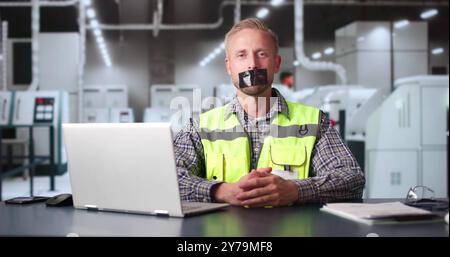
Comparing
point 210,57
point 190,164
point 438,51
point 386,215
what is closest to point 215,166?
point 190,164

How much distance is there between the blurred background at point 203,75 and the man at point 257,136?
566mm

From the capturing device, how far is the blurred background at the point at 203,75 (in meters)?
4.70

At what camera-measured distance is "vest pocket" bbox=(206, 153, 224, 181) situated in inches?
72.1

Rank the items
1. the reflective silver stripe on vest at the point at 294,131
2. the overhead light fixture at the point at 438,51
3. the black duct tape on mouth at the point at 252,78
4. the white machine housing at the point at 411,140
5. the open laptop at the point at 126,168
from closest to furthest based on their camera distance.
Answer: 1. the open laptop at the point at 126,168
2. the black duct tape on mouth at the point at 252,78
3. the reflective silver stripe on vest at the point at 294,131
4. the white machine housing at the point at 411,140
5. the overhead light fixture at the point at 438,51

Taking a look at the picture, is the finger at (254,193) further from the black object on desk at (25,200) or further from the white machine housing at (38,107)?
the white machine housing at (38,107)

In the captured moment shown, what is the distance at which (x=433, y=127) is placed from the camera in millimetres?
4645

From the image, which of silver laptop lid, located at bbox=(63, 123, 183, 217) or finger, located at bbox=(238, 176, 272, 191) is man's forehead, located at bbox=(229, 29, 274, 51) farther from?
silver laptop lid, located at bbox=(63, 123, 183, 217)

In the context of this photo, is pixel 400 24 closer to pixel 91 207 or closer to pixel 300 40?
pixel 300 40

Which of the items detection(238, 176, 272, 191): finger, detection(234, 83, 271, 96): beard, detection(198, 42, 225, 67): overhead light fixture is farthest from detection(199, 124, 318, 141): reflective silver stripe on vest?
detection(198, 42, 225, 67): overhead light fixture

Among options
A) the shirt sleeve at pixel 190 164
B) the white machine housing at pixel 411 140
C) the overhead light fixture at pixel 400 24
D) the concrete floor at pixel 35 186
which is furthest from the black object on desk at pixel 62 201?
the overhead light fixture at pixel 400 24

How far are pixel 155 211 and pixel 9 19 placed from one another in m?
13.9

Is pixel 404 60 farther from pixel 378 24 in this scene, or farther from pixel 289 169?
pixel 289 169

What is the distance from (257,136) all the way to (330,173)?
1.08 feet
